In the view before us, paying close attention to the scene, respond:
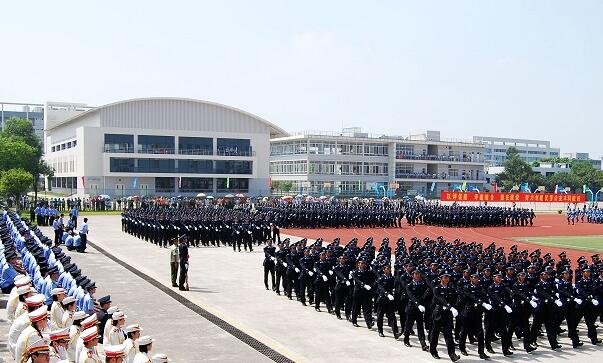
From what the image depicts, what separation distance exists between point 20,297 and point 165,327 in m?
4.09

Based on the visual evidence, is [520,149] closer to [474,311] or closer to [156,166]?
[156,166]

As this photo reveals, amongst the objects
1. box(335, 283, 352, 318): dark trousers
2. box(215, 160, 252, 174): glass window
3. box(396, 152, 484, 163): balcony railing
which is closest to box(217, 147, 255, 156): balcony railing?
box(215, 160, 252, 174): glass window

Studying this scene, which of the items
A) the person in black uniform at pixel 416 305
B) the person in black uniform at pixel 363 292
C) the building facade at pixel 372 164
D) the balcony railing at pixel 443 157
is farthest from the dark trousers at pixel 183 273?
the balcony railing at pixel 443 157

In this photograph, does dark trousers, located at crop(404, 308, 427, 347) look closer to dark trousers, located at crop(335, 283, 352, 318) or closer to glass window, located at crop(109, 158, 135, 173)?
dark trousers, located at crop(335, 283, 352, 318)

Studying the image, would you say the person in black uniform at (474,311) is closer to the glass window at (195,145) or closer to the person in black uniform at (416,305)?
the person in black uniform at (416,305)

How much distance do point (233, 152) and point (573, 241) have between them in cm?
3879

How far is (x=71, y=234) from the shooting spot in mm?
25016

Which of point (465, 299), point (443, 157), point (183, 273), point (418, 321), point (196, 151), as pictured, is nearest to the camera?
point (465, 299)

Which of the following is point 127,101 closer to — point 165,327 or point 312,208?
point 312,208

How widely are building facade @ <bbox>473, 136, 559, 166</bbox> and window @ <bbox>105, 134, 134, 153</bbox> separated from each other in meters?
110

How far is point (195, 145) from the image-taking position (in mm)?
63375

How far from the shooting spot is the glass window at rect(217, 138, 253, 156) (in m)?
64.5

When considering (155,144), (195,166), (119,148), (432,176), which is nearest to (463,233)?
(195,166)

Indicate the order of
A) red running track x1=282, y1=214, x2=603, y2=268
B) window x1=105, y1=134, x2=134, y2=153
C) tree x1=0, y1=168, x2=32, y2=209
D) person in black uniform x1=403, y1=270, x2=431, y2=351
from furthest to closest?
1. window x1=105, y1=134, x2=134, y2=153
2. tree x1=0, y1=168, x2=32, y2=209
3. red running track x1=282, y1=214, x2=603, y2=268
4. person in black uniform x1=403, y1=270, x2=431, y2=351
